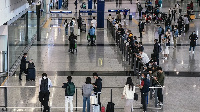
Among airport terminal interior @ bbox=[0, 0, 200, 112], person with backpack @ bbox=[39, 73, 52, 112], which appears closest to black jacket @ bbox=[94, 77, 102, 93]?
airport terminal interior @ bbox=[0, 0, 200, 112]

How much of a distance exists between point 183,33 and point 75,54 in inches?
509

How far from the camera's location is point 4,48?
24.7 metres

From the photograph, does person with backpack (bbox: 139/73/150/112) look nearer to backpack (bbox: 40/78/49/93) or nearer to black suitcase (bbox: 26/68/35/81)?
backpack (bbox: 40/78/49/93)

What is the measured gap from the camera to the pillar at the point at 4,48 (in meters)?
24.6

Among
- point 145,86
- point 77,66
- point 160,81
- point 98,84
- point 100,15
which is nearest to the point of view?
point 98,84

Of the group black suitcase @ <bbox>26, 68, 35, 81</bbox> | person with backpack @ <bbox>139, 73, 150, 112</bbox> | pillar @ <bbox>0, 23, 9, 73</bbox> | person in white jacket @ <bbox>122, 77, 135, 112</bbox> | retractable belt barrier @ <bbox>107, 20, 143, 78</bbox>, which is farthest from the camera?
retractable belt barrier @ <bbox>107, 20, 143, 78</bbox>

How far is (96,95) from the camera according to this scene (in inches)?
723

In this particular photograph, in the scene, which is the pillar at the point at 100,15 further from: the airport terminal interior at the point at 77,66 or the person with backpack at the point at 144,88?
the person with backpack at the point at 144,88

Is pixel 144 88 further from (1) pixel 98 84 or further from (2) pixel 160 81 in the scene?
(1) pixel 98 84

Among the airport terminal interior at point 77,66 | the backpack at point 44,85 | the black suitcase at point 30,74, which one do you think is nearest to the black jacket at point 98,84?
the airport terminal interior at point 77,66

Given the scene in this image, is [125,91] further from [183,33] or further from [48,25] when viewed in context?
[48,25]

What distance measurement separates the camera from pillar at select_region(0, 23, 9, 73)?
2462 centimetres

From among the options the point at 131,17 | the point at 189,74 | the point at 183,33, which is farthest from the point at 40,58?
the point at 131,17

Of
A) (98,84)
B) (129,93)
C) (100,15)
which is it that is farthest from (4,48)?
(100,15)
